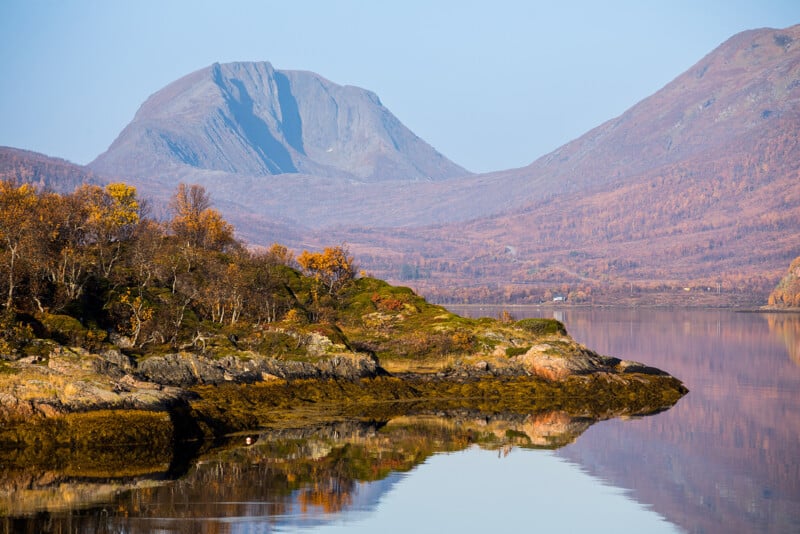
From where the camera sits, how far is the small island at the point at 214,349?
4400cm

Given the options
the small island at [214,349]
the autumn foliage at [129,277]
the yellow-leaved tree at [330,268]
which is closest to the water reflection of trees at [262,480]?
the small island at [214,349]

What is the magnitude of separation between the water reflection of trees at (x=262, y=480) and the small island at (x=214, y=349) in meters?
3.10

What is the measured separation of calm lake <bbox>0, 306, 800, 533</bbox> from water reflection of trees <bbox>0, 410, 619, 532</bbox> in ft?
0.26

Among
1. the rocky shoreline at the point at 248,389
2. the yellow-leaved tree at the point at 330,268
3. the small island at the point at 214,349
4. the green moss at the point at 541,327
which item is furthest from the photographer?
the yellow-leaved tree at the point at 330,268

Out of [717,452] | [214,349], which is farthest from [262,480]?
[214,349]

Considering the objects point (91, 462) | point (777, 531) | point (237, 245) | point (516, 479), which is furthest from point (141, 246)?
point (777, 531)

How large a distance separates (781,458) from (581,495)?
12.0 meters

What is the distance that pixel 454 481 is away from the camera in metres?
40.8

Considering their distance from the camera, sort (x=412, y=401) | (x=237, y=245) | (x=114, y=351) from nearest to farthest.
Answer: (x=114, y=351) → (x=412, y=401) → (x=237, y=245)

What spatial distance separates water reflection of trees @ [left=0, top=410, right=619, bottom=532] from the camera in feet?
111

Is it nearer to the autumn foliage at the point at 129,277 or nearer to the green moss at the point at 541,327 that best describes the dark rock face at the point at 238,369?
the autumn foliage at the point at 129,277

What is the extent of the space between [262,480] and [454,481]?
6.77 m

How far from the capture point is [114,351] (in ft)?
177

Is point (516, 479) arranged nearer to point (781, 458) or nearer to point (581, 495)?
point (581, 495)
